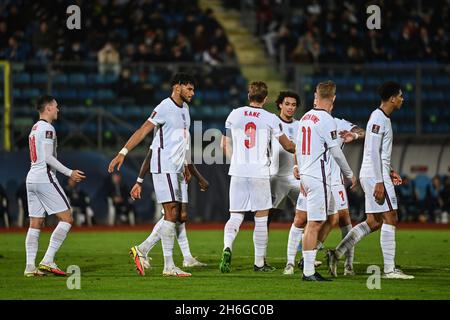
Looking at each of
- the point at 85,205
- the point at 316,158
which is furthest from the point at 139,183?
the point at 85,205

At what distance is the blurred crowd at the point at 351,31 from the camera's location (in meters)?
30.8

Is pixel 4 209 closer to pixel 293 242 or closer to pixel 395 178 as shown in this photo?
pixel 293 242

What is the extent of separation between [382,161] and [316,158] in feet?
3.50

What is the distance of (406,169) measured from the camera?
27.2m

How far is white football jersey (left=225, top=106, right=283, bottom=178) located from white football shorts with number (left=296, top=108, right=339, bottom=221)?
140cm

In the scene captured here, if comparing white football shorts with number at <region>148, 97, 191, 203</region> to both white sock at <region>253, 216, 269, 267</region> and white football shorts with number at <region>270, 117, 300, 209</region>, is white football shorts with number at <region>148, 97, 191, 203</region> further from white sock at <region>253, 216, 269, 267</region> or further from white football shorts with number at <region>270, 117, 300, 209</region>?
white football shorts with number at <region>270, 117, 300, 209</region>

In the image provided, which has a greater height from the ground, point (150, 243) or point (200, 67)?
point (200, 67)

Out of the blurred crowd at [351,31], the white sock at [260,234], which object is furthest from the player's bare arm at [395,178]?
the blurred crowd at [351,31]

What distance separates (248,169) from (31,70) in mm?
13096

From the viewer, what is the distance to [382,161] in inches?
514

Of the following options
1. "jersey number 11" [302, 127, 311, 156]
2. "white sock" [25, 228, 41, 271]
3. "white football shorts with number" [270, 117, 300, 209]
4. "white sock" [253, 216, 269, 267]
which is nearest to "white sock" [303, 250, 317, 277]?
"jersey number 11" [302, 127, 311, 156]

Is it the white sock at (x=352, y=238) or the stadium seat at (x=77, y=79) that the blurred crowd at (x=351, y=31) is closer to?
the stadium seat at (x=77, y=79)
